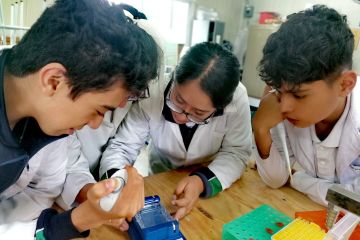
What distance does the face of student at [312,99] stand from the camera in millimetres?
785

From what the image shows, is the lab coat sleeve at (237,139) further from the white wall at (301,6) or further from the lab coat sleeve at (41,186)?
the white wall at (301,6)

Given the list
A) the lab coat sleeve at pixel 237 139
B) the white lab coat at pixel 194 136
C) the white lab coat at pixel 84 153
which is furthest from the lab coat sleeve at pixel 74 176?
the lab coat sleeve at pixel 237 139

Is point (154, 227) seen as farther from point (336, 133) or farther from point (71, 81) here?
point (336, 133)

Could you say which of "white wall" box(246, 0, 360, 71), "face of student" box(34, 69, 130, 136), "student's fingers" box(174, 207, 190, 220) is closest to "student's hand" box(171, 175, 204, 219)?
"student's fingers" box(174, 207, 190, 220)

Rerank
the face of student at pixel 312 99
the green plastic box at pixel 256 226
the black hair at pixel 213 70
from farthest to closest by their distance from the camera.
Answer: the black hair at pixel 213 70
the face of student at pixel 312 99
the green plastic box at pixel 256 226

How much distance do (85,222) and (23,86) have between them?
0.33 meters

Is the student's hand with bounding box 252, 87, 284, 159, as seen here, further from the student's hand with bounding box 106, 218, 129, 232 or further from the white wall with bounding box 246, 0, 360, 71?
the white wall with bounding box 246, 0, 360, 71

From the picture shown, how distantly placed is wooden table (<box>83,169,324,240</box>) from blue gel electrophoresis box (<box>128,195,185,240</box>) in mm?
65

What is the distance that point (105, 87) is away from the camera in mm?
600

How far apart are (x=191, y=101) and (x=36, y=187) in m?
0.53

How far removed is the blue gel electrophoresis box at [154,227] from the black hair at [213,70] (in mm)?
416

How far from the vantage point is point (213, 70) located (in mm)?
909

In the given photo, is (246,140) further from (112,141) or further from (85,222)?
(85,222)

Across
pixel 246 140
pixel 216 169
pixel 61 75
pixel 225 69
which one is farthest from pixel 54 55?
pixel 246 140
